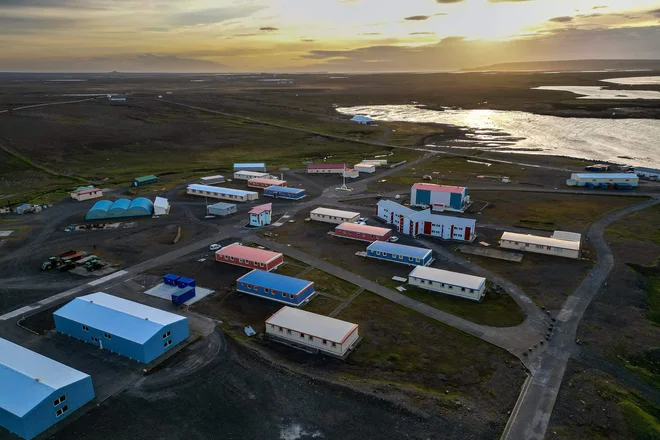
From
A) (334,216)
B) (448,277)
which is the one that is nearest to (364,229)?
(334,216)

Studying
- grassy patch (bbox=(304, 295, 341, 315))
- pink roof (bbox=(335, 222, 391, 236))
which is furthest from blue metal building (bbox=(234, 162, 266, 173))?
grassy patch (bbox=(304, 295, 341, 315))

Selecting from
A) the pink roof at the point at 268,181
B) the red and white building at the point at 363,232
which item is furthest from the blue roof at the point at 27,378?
the pink roof at the point at 268,181

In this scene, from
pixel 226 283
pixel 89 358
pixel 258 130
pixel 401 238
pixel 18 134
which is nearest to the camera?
pixel 89 358

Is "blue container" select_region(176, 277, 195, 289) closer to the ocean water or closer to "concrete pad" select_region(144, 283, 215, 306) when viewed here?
"concrete pad" select_region(144, 283, 215, 306)

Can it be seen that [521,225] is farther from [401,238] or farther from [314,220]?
[314,220]

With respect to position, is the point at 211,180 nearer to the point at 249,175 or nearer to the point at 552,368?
the point at 249,175

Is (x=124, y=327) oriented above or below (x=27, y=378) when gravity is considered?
below

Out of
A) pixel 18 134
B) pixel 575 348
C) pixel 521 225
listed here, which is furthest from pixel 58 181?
pixel 575 348
